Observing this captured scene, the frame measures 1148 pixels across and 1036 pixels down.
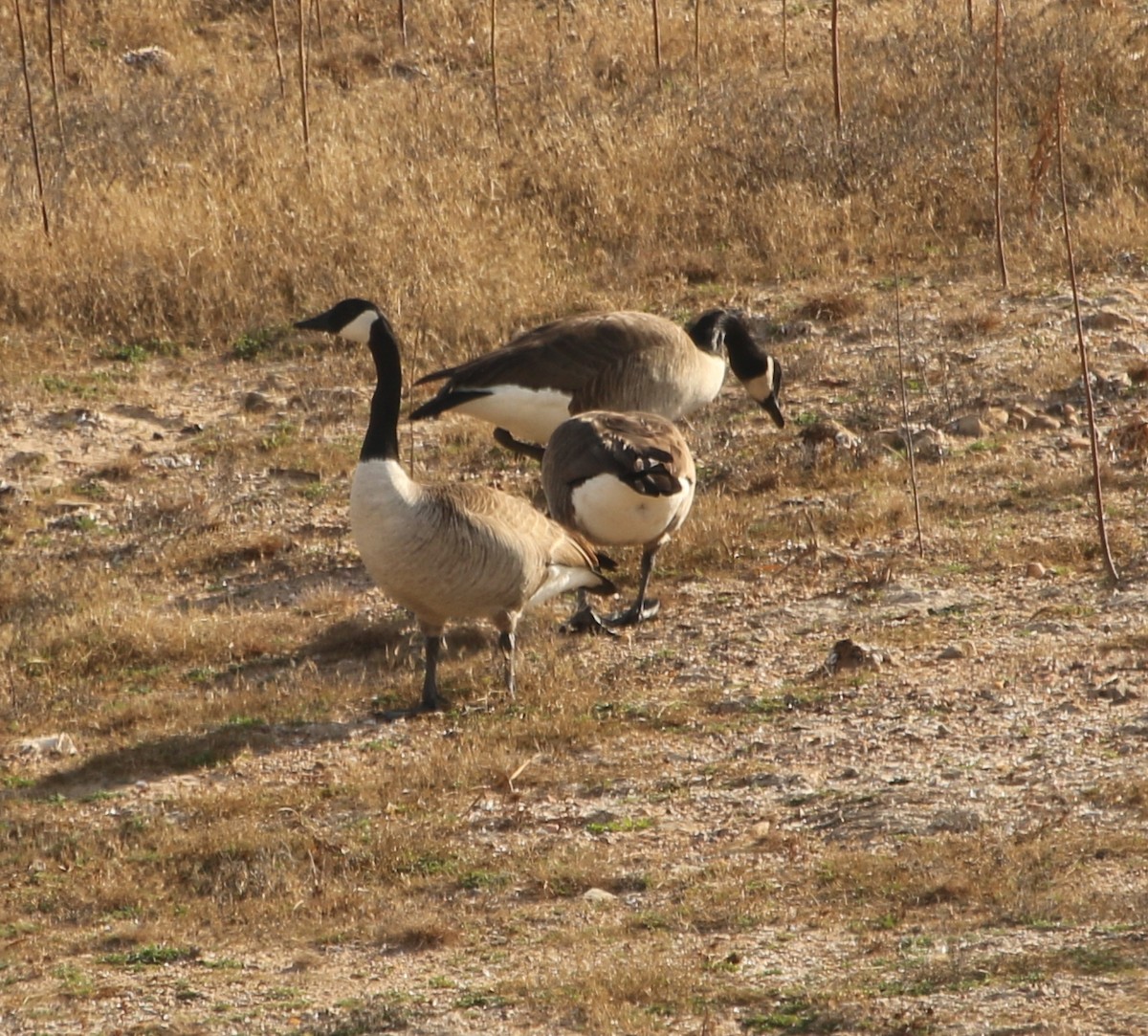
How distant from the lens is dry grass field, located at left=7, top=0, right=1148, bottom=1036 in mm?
5074

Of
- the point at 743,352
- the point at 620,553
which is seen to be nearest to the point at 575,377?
the point at 620,553

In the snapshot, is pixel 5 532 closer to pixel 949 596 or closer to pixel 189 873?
pixel 189 873

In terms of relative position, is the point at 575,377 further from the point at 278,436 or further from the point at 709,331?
the point at 278,436

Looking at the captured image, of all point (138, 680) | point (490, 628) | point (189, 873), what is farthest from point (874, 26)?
point (189, 873)

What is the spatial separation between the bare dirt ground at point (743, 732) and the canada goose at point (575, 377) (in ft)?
1.82

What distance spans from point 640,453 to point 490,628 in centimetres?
110

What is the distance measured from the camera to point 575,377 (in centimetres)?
913

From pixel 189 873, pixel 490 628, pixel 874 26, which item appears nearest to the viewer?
pixel 189 873

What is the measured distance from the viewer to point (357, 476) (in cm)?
687

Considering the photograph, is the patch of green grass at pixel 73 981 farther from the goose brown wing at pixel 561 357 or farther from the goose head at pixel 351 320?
the goose brown wing at pixel 561 357

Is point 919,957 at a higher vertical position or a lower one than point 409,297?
lower

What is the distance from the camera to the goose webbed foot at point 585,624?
7984 mm

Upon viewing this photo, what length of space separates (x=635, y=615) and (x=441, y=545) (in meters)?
1.44

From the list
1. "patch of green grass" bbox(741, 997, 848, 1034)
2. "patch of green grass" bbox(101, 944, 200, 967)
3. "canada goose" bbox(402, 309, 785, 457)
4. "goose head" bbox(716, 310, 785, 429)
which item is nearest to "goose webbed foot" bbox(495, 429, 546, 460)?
"canada goose" bbox(402, 309, 785, 457)
